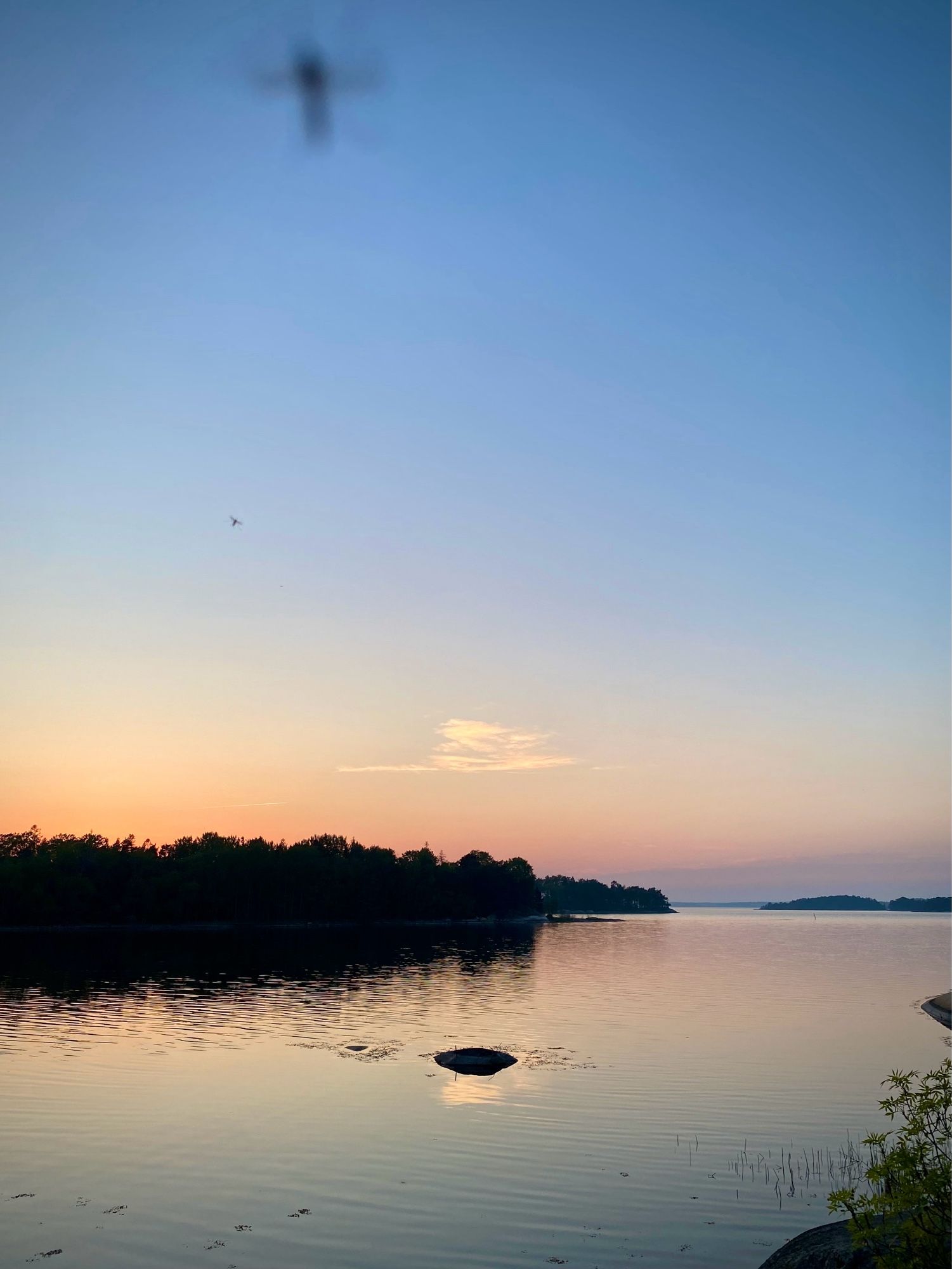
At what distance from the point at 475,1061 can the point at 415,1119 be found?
10699mm

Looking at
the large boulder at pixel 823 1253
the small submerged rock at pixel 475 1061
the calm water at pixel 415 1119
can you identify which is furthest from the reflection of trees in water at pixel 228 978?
the large boulder at pixel 823 1253

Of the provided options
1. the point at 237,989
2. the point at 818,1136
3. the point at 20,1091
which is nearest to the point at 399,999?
the point at 237,989

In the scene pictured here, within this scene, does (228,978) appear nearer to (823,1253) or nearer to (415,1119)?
(415,1119)

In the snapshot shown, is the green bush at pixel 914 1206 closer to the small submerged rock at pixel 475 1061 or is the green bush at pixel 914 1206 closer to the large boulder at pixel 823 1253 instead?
the large boulder at pixel 823 1253

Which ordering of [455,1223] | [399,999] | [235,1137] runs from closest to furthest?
[455,1223] < [235,1137] < [399,999]

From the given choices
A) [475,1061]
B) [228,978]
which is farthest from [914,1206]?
[228,978]

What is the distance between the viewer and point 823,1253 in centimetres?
1900

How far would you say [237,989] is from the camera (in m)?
84.4

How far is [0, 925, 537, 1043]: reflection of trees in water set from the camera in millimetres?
66812

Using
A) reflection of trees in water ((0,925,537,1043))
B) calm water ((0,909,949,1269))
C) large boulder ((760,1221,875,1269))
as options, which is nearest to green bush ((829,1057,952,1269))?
large boulder ((760,1221,875,1269))

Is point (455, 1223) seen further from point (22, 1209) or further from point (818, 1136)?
point (818, 1136)

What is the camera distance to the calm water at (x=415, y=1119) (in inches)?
947

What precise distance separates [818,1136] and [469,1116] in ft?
44.0

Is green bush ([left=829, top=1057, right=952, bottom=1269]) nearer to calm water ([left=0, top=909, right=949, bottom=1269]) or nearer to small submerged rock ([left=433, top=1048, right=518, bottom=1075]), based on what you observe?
calm water ([left=0, top=909, right=949, bottom=1269])
